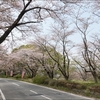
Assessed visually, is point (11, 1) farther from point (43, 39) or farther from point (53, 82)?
point (43, 39)

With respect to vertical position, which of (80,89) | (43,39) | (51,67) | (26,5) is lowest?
(80,89)

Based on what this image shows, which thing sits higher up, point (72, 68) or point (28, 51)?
point (28, 51)

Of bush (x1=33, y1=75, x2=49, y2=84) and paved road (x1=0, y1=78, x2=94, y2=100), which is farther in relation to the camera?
bush (x1=33, y1=75, x2=49, y2=84)

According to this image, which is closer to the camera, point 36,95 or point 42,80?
point 36,95

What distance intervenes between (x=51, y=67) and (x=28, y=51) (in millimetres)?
6266

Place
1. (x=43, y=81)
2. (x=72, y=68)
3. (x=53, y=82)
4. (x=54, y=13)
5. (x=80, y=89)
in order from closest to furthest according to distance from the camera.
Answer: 1. (x=54, y=13)
2. (x=80, y=89)
3. (x=53, y=82)
4. (x=43, y=81)
5. (x=72, y=68)

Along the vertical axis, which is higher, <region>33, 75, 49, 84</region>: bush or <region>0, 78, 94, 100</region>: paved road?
<region>33, 75, 49, 84</region>: bush

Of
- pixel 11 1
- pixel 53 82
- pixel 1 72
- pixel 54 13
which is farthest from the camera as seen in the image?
pixel 1 72

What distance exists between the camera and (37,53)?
30156 mm

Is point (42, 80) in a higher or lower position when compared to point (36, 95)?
higher

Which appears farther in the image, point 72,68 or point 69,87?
point 72,68

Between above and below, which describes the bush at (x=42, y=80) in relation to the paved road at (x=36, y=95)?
above

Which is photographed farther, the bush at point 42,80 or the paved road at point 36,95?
the bush at point 42,80

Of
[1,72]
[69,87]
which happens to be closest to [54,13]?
[69,87]
